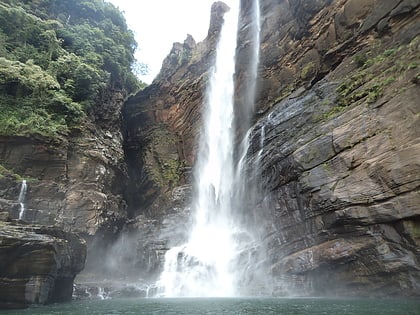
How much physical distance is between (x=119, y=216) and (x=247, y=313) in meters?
18.9

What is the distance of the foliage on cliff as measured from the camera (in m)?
25.1

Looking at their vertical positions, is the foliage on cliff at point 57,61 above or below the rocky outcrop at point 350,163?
above

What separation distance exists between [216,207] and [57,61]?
17.6 meters

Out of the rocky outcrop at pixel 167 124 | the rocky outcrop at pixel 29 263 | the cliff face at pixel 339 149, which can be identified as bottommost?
the rocky outcrop at pixel 29 263

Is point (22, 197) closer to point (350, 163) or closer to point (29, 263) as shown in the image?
point (29, 263)

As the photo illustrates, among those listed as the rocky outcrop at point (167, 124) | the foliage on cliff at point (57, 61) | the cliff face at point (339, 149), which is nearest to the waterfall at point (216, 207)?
the rocky outcrop at point (167, 124)

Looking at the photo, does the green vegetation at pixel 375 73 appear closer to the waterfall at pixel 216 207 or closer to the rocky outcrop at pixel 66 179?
the waterfall at pixel 216 207

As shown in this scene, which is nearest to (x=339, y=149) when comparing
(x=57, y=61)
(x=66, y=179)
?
(x=66, y=179)

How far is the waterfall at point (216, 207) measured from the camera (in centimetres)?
2084

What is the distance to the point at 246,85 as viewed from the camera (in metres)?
28.3

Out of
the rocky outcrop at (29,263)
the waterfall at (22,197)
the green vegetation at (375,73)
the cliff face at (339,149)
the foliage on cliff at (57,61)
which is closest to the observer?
the rocky outcrop at (29,263)

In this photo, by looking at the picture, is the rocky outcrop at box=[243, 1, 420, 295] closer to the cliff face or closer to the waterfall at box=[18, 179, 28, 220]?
the cliff face

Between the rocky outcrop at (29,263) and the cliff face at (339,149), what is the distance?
32.0 ft

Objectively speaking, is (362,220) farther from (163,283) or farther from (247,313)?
(163,283)
